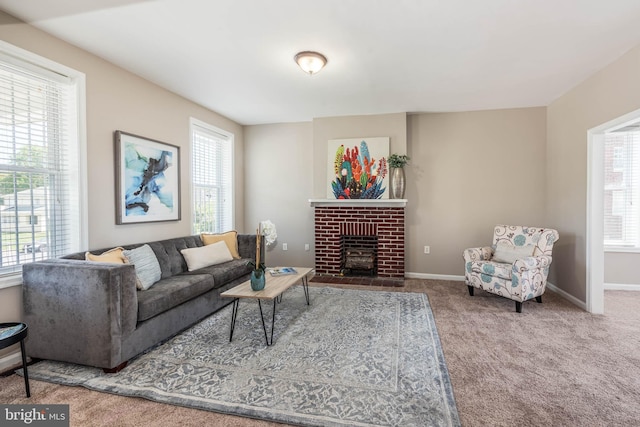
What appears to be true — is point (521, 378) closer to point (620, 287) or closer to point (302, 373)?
point (302, 373)

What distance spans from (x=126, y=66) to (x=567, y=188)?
5.17 meters

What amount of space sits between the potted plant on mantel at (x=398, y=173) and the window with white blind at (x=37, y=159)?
12.1 ft

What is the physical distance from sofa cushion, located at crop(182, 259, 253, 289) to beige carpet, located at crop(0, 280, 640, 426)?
1.47 metres

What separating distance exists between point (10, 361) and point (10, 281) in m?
0.58

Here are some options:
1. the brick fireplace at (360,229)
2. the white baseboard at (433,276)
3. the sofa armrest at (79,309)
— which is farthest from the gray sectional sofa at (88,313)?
the white baseboard at (433,276)

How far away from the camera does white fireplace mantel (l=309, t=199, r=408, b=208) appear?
4655 mm

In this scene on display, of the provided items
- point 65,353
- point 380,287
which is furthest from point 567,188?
point 65,353

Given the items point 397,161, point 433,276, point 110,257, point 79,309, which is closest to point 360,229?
point 397,161

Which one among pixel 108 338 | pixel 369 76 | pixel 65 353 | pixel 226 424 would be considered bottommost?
pixel 226 424

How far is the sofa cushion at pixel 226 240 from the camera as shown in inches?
161

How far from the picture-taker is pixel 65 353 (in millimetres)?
2215

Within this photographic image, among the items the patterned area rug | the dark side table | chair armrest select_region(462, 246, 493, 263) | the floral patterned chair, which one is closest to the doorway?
the floral patterned chair

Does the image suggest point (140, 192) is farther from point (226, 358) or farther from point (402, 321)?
point (402, 321)

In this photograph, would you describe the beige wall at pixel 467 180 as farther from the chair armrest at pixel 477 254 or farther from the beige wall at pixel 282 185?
the beige wall at pixel 282 185
